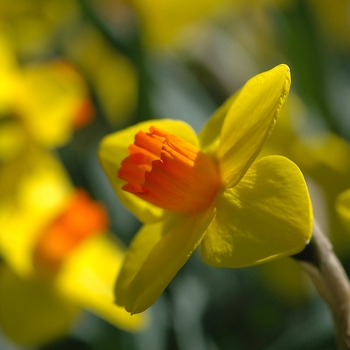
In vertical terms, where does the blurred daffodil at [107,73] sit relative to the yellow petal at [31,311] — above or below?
above

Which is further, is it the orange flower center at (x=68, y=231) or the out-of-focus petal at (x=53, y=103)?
the out-of-focus petal at (x=53, y=103)

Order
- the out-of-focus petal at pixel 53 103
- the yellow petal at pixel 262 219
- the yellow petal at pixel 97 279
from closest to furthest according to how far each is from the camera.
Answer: the yellow petal at pixel 262 219 < the yellow petal at pixel 97 279 < the out-of-focus petal at pixel 53 103

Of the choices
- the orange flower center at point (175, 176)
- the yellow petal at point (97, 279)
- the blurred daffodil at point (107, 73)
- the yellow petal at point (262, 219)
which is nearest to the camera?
the yellow petal at point (262, 219)

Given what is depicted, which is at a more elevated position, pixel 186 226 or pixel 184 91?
pixel 186 226

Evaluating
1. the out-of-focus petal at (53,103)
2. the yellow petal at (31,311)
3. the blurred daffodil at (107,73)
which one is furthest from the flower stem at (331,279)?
the blurred daffodil at (107,73)

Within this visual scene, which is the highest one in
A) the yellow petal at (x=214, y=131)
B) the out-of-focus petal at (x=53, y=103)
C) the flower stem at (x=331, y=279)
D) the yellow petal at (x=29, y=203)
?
the yellow petal at (x=214, y=131)

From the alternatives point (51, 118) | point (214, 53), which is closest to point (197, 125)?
point (51, 118)

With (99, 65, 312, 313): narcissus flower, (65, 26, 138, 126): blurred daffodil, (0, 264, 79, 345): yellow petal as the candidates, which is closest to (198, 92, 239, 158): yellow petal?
(99, 65, 312, 313): narcissus flower

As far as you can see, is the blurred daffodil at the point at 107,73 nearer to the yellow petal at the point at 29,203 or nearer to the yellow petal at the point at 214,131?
the yellow petal at the point at 29,203

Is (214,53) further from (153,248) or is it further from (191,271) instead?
(153,248)
